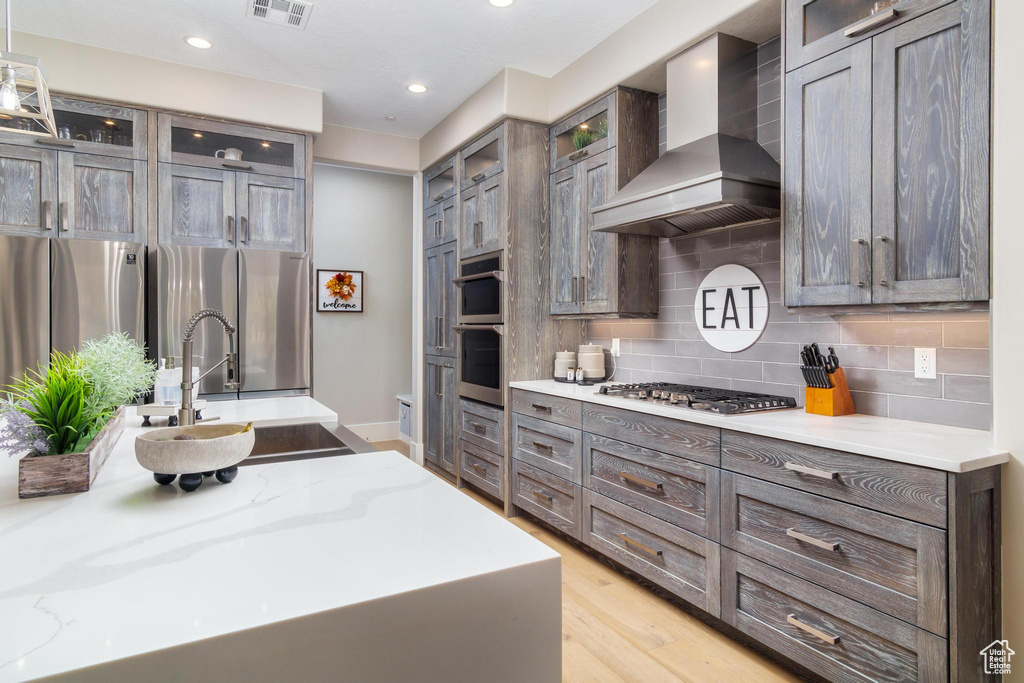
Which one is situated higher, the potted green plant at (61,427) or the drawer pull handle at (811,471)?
the potted green plant at (61,427)

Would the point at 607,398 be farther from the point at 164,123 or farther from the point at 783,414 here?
the point at 164,123

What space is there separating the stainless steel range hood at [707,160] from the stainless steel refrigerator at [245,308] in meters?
2.17

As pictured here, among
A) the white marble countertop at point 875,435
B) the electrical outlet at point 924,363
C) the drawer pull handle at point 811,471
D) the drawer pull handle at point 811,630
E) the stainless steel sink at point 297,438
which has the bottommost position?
the drawer pull handle at point 811,630

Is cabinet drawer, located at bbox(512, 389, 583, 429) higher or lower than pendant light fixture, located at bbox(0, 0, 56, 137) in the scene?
lower

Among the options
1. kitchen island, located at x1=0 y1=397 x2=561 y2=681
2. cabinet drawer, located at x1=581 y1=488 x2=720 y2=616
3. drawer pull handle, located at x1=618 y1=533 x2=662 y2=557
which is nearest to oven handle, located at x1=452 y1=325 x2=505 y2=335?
cabinet drawer, located at x1=581 y1=488 x2=720 y2=616

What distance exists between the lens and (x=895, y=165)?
6.06 feet

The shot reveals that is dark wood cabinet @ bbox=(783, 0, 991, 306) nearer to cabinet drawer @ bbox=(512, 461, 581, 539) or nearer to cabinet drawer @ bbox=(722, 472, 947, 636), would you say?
cabinet drawer @ bbox=(722, 472, 947, 636)

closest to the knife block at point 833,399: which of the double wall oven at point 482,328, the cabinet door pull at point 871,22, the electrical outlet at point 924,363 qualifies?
the electrical outlet at point 924,363

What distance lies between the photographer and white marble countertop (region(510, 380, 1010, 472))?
5.06 ft

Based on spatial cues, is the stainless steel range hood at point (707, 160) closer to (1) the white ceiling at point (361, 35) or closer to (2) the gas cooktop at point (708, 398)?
(1) the white ceiling at point (361, 35)

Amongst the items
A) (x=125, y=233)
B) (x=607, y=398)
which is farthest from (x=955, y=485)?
(x=125, y=233)

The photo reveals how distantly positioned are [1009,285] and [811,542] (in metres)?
0.93

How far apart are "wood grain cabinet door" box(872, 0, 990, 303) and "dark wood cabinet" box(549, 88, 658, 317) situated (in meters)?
1.40

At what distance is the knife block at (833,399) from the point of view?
219cm
